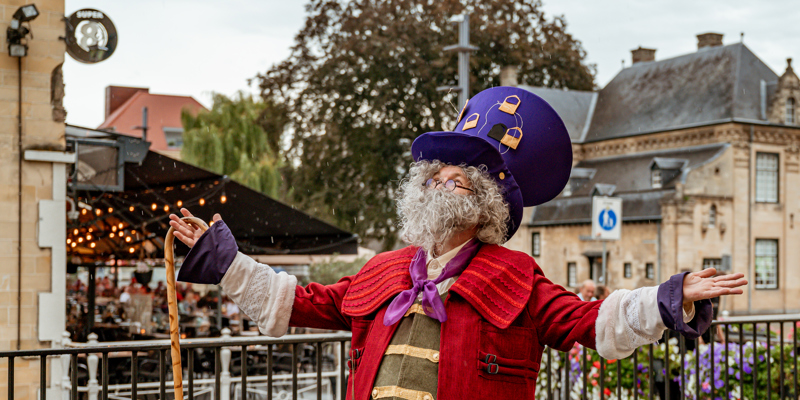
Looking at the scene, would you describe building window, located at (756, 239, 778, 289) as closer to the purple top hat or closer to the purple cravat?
the purple top hat

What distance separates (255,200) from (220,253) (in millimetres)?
8633

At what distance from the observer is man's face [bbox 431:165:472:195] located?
9.14 ft

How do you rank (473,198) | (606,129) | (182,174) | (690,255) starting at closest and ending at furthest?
1. (473,198)
2. (182,174)
3. (690,255)
4. (606,129)

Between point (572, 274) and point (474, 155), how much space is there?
31622 millimetres

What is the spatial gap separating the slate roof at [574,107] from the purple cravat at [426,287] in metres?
31.3

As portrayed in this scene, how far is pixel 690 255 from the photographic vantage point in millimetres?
29734

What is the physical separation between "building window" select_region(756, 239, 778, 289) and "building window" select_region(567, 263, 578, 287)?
22.3ft

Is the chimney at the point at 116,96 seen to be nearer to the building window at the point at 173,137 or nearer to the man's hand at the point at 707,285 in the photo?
the building window at the point at 173,137

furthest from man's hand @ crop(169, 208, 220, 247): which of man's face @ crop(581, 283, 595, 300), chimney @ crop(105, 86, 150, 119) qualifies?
Result: chimney @ crop(105, 86, 150, 119)

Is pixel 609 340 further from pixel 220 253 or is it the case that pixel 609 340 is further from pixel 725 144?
pixel 725 144

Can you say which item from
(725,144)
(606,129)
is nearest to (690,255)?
(725,144)

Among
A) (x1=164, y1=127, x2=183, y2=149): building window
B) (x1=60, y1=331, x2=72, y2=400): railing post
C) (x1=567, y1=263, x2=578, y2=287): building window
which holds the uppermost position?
(x1=164, y1=127, x2=183, y2=149): building window

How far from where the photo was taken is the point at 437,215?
2.71 metres

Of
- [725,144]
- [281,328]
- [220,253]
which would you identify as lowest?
[281,328]
